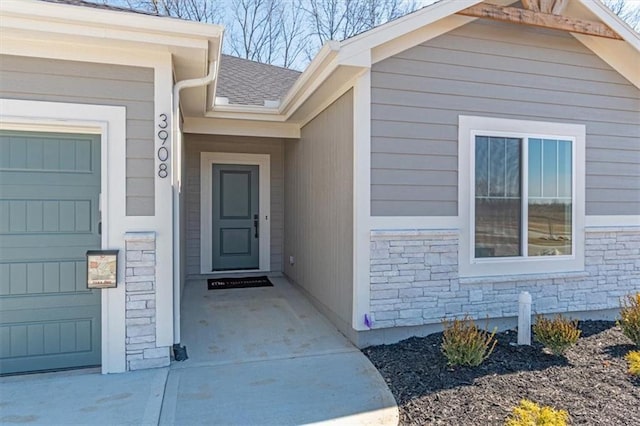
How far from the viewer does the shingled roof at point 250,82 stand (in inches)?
272

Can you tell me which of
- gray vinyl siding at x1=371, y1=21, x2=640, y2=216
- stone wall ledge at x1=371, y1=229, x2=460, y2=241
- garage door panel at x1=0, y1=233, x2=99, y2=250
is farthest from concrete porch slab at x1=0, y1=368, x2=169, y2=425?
gray vinyl siding at x1=371, y1=21, x2=640, y2=216

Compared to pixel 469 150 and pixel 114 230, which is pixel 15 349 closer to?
pixel 114 230

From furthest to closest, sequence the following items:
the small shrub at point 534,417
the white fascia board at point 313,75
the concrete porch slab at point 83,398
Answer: the white fascia board at point 313,75 → the concrete porch slab at point 83,398 → the small shrub at point 534,417

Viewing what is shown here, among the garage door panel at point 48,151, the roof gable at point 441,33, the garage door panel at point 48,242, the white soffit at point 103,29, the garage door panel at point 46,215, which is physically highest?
the roof gable at point 441,33

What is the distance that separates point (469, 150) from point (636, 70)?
2.68m

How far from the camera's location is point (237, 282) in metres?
6.99

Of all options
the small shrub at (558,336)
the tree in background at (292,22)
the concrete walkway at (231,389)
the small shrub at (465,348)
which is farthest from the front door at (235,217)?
the tree in background at (292,22)

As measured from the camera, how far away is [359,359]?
3.88m

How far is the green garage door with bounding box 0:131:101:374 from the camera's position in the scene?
344cm

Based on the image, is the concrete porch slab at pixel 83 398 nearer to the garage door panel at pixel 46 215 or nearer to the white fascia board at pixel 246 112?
the garage door panel at pixel 46 215

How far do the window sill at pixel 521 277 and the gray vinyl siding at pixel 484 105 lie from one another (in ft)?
2.49

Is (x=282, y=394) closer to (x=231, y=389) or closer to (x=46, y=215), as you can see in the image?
(x=231, y=389)

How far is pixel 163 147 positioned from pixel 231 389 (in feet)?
7.01

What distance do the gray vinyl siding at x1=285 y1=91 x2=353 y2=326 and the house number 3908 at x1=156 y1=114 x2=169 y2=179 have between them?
1820 millimetres
